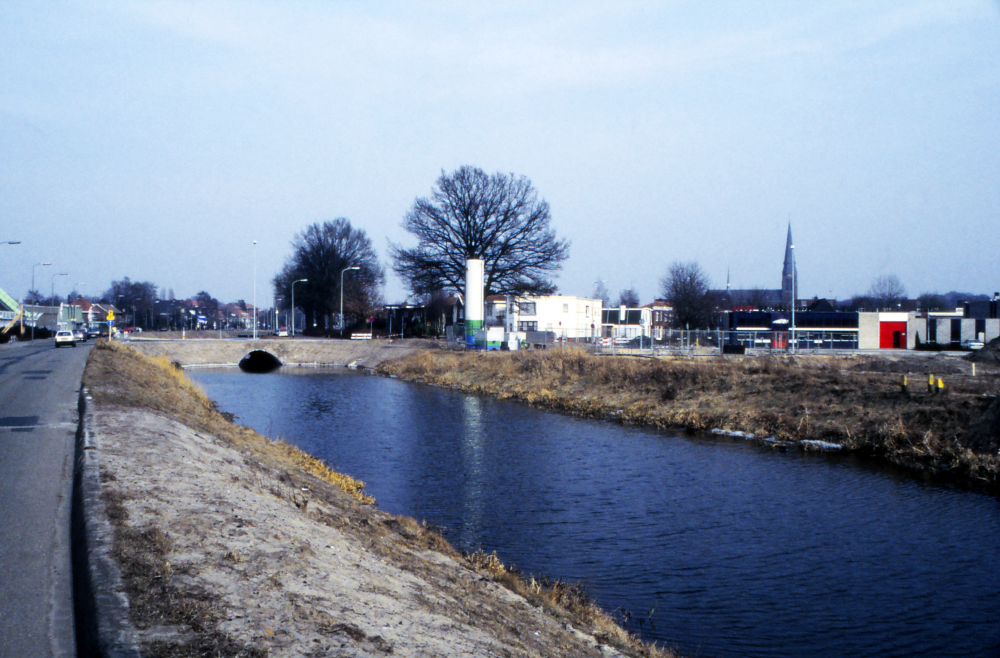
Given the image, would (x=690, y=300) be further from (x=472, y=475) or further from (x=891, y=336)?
(x=472, y=475)

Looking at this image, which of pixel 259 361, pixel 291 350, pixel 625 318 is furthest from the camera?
pixel 625 318

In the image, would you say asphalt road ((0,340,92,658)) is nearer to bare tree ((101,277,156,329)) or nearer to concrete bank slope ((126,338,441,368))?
concrete bank slope ((126,338,441,368))

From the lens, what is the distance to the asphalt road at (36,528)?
18.9 feet

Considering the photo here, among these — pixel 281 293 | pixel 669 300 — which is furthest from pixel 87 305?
pixel 669 300

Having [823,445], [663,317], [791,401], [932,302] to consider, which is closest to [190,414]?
[823,445]

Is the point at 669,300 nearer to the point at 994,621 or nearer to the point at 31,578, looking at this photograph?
the point at 994,621

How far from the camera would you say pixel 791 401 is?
27.1 m

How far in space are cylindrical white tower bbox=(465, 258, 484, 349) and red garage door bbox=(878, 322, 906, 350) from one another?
31992 millimetres

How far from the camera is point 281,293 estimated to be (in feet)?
361

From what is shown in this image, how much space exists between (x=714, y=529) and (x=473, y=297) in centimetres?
4359

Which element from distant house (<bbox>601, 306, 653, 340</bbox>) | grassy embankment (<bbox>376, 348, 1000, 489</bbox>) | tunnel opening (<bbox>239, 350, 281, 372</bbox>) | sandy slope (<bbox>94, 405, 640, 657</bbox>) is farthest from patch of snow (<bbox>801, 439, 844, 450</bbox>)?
distant house (<bbox>601, 306, 653, 340</bbox>)

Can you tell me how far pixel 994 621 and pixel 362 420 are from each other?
23.0m

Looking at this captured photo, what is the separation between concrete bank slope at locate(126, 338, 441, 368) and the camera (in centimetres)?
6050

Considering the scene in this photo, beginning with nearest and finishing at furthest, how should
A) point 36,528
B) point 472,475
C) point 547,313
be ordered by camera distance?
point 36,528 → point 472,475 → point 547,313
